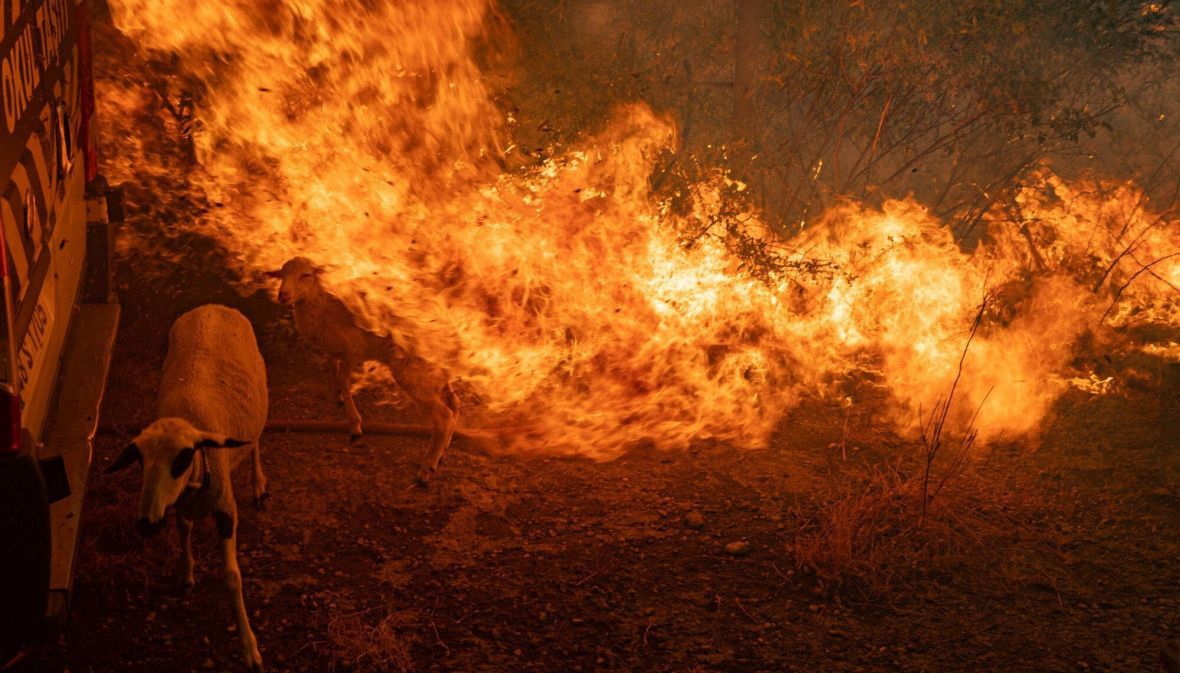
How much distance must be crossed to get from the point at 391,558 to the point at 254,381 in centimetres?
152

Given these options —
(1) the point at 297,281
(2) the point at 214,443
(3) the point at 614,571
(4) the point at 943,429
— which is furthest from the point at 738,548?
(1) the point at 297,281

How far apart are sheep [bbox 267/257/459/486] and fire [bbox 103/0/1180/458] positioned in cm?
28

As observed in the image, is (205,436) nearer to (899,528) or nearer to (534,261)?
(899,528)

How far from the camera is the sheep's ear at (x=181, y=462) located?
13.4 feet

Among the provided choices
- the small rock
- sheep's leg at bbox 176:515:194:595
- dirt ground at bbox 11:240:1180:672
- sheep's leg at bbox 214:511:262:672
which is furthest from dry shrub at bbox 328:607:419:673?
the small rock

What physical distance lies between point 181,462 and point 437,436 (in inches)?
114

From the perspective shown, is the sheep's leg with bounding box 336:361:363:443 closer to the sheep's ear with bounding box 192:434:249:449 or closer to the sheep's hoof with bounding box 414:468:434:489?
the sheep's hoof with bounding box 414:468:434:489

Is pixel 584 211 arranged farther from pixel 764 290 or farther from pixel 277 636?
pixel 277 636

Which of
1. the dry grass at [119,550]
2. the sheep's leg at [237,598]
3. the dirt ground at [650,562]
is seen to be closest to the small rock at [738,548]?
the dirt ground at [650,562]

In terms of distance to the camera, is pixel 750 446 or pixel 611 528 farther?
pixel 750 446

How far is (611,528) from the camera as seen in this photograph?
20.7ft

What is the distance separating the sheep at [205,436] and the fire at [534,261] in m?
1.67

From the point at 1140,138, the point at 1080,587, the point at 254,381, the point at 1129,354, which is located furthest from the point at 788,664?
the point at 1140,138

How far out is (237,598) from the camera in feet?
14.8
